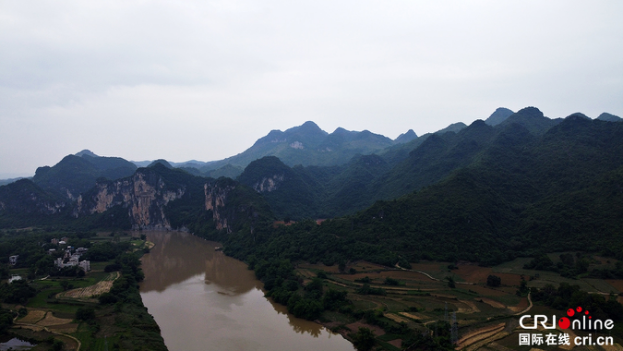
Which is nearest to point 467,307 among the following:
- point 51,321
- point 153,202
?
point 51,321

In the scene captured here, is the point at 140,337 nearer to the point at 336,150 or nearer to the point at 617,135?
the point at 617,135

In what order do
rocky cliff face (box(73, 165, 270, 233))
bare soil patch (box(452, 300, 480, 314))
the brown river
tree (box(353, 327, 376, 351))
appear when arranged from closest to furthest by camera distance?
tree (box(353, 327, 376, 351)), the brown river, bare soil patch (box(452, 300, 480, 314)), rocky cliff face (box(73, 165, 270, 233))

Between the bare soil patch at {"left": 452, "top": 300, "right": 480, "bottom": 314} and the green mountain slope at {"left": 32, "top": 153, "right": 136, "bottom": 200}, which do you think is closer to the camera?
the bare soil patch at {"left": 452, "top": 300, "right": 480, "bottom": 314}

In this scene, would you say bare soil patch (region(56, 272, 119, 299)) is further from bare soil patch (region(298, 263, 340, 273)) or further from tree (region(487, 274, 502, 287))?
tree (region(487, 274, 502, 287))

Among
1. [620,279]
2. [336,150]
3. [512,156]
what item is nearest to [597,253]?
[620,279]

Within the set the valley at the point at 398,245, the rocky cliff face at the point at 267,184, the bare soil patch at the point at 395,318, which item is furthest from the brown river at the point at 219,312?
the rocky cliff face at the point at 267,184

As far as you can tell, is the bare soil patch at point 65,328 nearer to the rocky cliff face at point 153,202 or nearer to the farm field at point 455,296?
the farm field at point 455,296

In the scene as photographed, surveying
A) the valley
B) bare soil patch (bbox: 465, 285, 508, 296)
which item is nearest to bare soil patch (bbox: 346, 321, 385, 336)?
the valley
